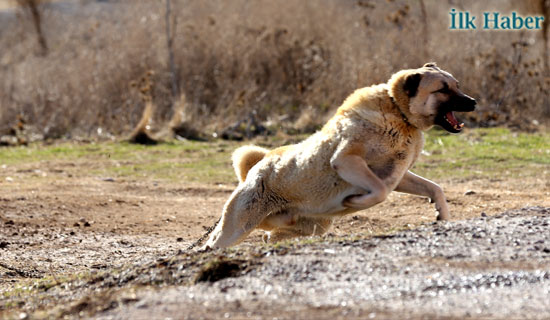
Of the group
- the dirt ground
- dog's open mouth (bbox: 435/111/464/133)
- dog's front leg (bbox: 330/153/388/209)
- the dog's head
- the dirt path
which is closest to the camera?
the dirt path

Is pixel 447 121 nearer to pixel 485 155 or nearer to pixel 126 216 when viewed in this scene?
pixel 126 216

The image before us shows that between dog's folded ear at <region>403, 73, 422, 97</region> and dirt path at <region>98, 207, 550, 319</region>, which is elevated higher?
dog's folded ear at <region>403, 73, 422, 97</region>

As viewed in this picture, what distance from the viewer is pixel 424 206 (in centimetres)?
941

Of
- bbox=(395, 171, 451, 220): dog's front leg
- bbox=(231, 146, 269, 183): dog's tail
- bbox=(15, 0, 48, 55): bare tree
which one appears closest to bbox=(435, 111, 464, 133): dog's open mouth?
bbox=(395, 171, 451, 220): dog's front leg

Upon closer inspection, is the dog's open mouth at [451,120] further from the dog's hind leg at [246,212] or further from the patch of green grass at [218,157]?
the patch of green grass at [218,157]

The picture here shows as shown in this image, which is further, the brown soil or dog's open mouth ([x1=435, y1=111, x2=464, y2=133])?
the brown soil

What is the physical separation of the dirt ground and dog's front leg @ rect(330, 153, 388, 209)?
1042mm

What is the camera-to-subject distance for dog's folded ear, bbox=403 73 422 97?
676 centimetres

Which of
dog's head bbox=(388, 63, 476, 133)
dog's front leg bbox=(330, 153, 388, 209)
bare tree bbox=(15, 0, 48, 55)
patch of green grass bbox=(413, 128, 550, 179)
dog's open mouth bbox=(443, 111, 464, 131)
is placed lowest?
patch of green grass bbox=(413, 128, 550, 179)

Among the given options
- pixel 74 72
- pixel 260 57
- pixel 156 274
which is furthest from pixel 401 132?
pixel 74 72

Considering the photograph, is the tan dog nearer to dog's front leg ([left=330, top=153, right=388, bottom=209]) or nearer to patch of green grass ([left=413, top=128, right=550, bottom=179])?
dog's front leg ([left=330, top=153, right=388, bottom=209])

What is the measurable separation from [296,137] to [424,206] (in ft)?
18.2

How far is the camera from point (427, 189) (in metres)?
7.06

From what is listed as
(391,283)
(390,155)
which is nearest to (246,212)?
(390,155)
